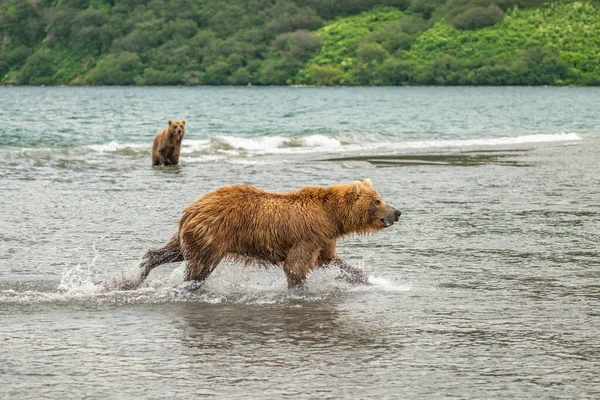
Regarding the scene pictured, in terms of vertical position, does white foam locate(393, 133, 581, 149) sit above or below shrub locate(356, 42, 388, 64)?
below

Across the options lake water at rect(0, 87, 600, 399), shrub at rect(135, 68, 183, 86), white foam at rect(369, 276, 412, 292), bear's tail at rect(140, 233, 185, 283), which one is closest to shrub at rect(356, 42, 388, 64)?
shrub at rect(135, 68, 183, 86)

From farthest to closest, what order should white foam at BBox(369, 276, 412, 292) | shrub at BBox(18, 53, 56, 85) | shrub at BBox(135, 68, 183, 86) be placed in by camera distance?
shrub at BBox(18, 53, 56, 85) → shrub at BBox(135, 68, 183, 86) → white foam at BBox(369, 276, 412, 292)

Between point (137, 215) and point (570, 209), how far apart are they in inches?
256

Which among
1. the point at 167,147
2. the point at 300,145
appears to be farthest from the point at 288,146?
the point at 167,147

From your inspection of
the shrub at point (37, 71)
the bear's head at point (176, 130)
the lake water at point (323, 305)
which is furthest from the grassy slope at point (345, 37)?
the lake water at point (323, 305)

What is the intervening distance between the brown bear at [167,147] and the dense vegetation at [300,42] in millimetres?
135987

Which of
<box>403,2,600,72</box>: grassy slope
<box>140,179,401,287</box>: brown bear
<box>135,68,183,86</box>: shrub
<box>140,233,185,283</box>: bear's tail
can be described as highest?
<box>403,2,600,72</box>: grassy slope

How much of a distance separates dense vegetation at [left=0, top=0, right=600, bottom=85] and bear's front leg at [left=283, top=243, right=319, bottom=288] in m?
151

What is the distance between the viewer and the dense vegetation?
525 feet

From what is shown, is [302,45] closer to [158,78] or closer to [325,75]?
[325,75]

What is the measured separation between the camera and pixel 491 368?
24.1 feet

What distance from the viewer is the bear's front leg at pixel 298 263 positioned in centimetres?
998

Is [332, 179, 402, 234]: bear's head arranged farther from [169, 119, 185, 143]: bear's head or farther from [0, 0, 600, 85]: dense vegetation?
[0, 0, 600, 85]: dense vegetation

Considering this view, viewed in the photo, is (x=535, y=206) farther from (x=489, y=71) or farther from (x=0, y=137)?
(x=489, y=71)
